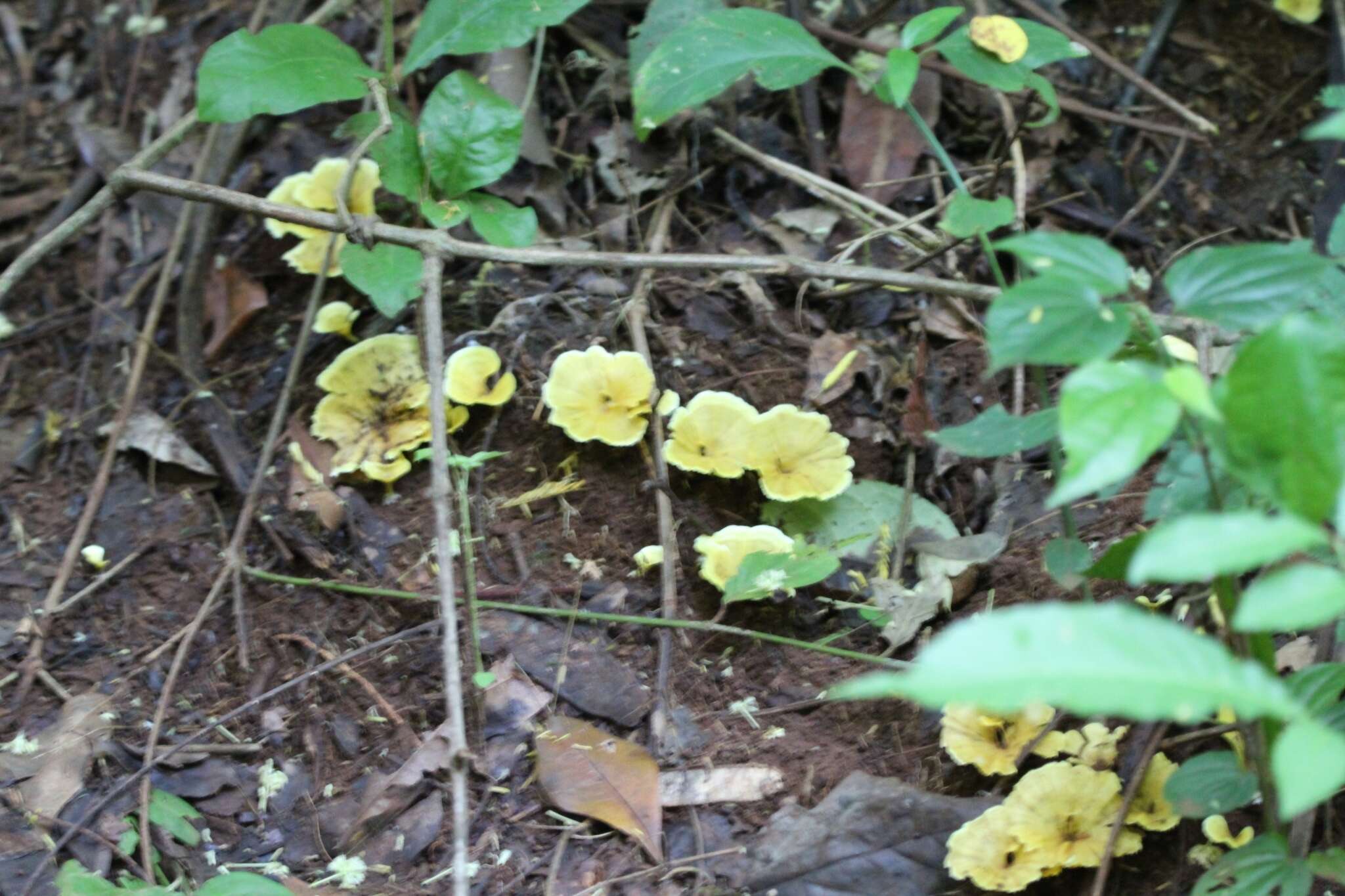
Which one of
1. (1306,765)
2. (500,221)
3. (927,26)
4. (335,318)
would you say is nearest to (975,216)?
(927,26)

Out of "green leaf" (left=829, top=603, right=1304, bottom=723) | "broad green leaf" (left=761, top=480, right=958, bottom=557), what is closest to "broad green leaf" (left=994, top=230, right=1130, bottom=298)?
"green leaf" (left=829, top=603, right=1304, bottom=723)

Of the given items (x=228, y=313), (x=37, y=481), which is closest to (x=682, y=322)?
(x=228, y=313)

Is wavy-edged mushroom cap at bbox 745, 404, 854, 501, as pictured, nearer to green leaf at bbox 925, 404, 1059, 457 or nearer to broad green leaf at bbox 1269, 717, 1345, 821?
green leaf at bbox 925, 404, 1059, 457

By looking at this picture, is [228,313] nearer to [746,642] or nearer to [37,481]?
[37,481]

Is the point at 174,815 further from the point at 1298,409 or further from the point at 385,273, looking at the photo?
the point at 1298,409

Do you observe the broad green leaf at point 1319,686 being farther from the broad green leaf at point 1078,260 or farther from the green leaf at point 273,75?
the green leaf at point 273,75
